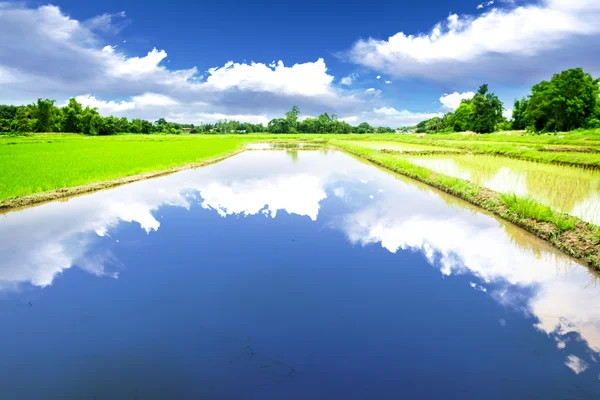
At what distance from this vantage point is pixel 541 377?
8.38 feet

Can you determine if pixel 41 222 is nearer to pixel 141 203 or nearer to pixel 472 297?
pixel 141 203

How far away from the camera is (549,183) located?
1023 centimetres

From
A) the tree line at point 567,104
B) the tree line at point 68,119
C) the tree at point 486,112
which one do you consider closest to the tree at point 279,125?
the tree line at point 68,119

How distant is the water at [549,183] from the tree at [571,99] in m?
27.6

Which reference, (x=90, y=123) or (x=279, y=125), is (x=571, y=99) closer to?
(x=279, y=125)

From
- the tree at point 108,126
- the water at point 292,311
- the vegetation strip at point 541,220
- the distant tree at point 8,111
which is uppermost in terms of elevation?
the distant tree at point 8,111

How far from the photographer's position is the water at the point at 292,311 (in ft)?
8.21

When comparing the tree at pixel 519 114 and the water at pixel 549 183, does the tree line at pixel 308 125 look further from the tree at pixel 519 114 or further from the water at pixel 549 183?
the water at pixel 549 183

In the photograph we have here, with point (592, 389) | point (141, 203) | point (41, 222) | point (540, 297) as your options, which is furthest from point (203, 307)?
point (141, 203)

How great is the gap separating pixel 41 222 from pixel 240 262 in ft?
16.6

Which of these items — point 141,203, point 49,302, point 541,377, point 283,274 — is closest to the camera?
point 541,377

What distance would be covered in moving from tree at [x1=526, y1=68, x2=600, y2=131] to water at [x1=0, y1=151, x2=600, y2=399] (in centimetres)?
3795

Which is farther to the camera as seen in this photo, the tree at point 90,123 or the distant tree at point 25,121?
the tree at point 90,123

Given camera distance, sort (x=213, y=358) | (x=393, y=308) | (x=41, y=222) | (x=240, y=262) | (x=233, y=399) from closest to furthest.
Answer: (x=233, y=399) < (x=213, y=358) < (x=393, y=308) < (x=240, y=262) < (x=41, y=222)
